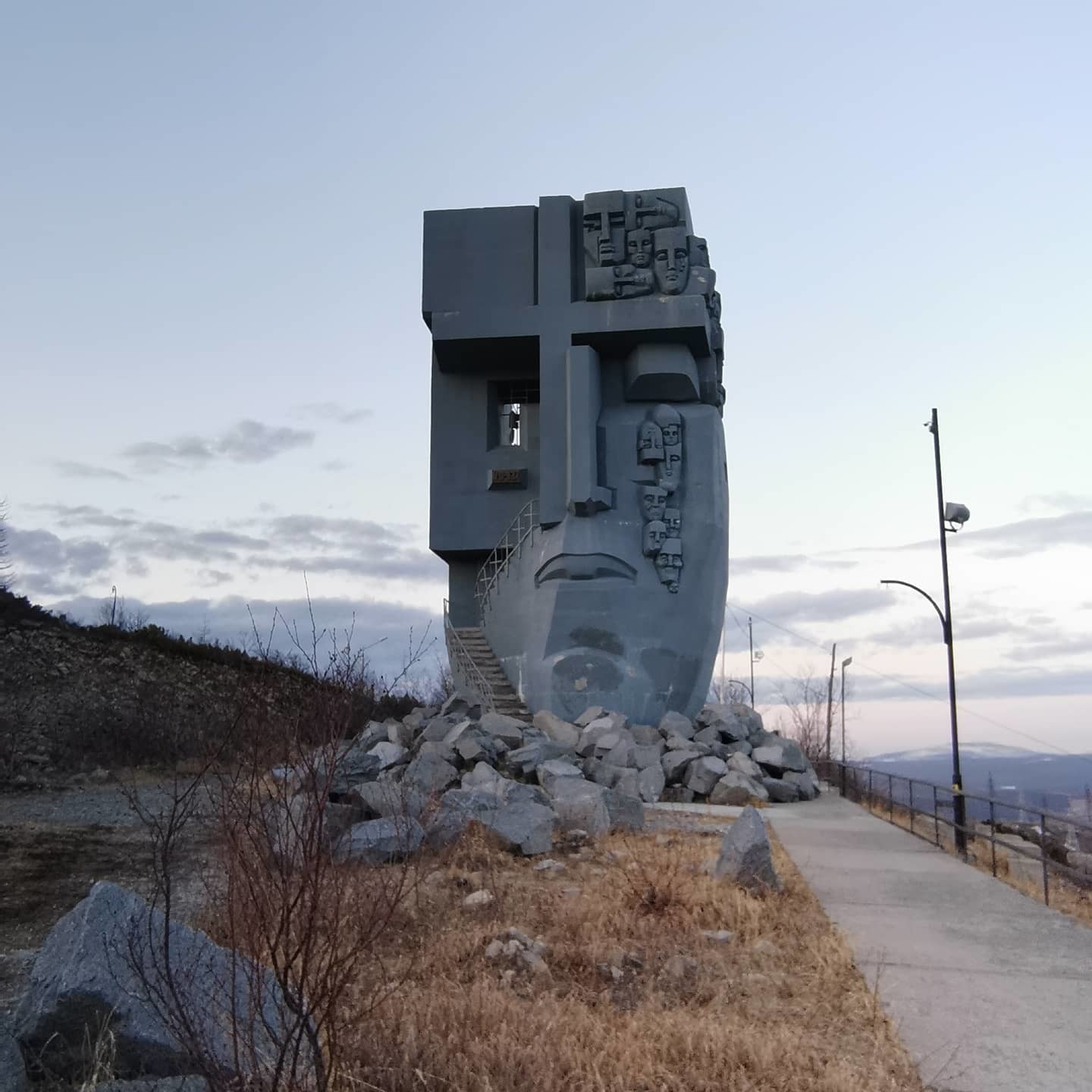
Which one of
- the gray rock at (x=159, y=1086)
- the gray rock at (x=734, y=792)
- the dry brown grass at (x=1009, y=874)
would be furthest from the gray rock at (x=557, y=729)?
the gray rock at (x=159, y=1086)

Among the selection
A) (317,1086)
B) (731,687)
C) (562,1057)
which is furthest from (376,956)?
(731,687)

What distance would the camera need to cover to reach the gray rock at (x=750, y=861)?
29.1 ft

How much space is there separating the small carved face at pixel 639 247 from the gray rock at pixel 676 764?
10.5 m

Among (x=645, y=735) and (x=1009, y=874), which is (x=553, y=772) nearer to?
(x=645, y=735)

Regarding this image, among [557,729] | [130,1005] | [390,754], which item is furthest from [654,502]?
[130,1005]

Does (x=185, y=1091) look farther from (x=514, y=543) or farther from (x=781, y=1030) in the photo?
(x=514, y=543)

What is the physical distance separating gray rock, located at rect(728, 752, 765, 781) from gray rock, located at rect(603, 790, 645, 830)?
21.7ft

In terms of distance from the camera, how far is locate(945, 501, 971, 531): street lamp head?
1501 cm

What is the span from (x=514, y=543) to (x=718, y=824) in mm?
10727

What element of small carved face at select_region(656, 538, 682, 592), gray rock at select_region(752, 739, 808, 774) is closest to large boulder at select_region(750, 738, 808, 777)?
gray rock at select_region(752, 739, 808, 774)

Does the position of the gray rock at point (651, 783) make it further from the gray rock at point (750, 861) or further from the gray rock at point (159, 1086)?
the gray rock at point (159, 1086)

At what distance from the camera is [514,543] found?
77.9 feet

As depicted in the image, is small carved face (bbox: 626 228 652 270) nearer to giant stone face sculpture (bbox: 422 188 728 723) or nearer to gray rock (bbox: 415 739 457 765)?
giant stone face sculpture (bbox: 422 188 728 723)

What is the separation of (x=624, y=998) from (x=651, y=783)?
11579mm
